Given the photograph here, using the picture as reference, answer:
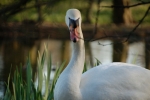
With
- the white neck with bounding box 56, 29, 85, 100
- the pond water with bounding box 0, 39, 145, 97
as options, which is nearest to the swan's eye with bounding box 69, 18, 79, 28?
the white neck with bounding box 56, 29, 85, 100

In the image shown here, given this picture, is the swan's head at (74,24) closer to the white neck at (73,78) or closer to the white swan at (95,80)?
the white swan at (95,80)

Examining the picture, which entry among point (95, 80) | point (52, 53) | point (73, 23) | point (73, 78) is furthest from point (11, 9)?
point (52, 53)

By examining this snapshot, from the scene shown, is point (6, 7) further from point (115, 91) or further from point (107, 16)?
point (107, 16)

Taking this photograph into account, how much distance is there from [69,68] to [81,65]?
0.15 m

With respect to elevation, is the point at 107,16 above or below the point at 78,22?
below

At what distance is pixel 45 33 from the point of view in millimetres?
20234

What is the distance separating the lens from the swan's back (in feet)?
17.0

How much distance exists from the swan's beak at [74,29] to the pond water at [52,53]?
5322 millimetres

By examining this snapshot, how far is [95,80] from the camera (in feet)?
17.4

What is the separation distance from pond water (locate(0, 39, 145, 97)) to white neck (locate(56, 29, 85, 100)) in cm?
501

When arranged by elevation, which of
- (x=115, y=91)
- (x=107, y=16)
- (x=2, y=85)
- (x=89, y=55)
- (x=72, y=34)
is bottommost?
(x=107, y=16)

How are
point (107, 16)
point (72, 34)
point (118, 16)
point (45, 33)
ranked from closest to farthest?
point (72, 34) < point (45, 33) < point (118, 16) < point (107, 16)

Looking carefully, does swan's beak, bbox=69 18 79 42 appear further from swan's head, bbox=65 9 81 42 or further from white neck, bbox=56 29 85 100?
white neck, bbox=56 29 85 100

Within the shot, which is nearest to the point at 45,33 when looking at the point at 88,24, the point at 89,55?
the point at 88,24
